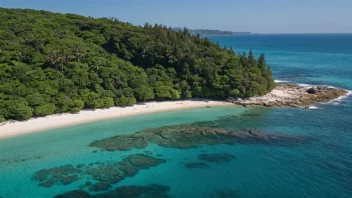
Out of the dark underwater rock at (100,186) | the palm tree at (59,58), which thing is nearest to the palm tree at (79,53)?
the palm tree at (59,58)

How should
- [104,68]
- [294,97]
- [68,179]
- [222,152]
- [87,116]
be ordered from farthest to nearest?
[294,97] < [104,68] < [87,116] < [222,152] < [68,179]

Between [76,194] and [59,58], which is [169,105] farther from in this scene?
[76,194]

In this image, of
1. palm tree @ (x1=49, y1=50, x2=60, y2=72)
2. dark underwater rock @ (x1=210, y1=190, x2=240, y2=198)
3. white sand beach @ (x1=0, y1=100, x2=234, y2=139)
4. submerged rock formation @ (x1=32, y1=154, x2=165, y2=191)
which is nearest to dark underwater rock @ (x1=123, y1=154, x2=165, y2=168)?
submerged rock formation @ (x1=32, y1=154, x2=165, y2=191)

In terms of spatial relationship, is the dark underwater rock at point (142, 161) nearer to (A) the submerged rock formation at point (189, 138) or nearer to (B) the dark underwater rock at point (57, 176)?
(A) the submerged rock formation at point (189, 138)

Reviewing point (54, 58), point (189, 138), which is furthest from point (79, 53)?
point (189, 138)

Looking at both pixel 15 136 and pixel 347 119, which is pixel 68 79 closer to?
pixel 15 136
